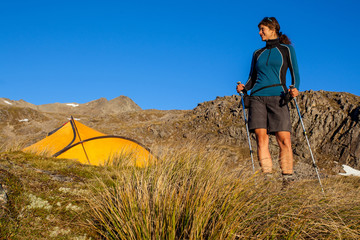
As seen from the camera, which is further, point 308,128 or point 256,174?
point 308,128

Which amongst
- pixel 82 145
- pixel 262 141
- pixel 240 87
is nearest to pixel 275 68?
pixel 240 87

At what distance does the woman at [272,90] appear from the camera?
5.19 m

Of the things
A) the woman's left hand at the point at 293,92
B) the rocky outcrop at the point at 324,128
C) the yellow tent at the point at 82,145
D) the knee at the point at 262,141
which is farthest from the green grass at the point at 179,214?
the rocky outcrop at the point at 324,128

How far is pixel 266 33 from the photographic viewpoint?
18.2 ft

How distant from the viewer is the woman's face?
5533 mm

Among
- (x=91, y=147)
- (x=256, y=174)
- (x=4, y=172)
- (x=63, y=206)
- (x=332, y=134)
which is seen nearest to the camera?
(x=63, y=206)

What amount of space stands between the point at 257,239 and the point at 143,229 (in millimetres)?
1072

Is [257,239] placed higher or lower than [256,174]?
lower

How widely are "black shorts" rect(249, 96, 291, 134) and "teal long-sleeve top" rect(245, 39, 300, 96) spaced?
15 cm

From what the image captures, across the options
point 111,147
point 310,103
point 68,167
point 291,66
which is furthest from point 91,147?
point 310,103

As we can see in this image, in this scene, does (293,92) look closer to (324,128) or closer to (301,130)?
(301,130)

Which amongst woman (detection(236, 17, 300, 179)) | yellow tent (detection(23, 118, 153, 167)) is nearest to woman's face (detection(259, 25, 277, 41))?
woman (detection(236, 17, 300, 179))

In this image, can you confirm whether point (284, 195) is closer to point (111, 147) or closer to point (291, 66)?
point (291, 66)

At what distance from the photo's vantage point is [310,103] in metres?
69.9
